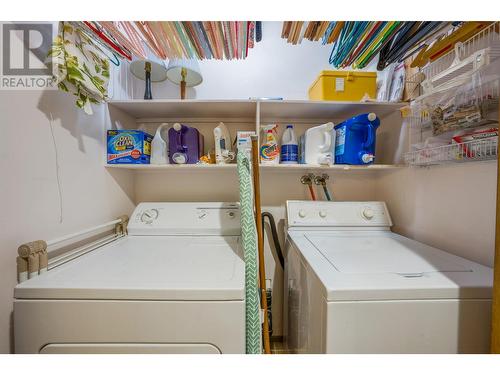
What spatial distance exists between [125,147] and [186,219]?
2.18ft

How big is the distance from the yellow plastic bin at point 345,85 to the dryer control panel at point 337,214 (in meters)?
0.80

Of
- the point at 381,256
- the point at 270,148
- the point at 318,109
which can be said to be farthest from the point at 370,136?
the point at 381,256

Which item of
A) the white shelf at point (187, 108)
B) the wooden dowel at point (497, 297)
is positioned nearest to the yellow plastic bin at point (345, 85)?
the white shelf at point (187, 108)

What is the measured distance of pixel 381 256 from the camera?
1.04 m

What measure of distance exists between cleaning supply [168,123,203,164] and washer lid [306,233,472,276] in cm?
101

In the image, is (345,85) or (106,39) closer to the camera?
(106,39)

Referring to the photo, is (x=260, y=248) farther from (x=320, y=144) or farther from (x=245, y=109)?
(x=245, y=109)

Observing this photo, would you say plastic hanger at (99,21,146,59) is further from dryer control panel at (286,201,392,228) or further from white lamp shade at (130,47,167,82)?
dryer control panel at (286,201,392,228)

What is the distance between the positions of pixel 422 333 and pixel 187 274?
91 centimetres

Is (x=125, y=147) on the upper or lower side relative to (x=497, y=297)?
upper

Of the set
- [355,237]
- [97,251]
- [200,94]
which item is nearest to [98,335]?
[97,251]

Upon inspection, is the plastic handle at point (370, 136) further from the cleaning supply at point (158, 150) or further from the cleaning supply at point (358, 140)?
the cleaning supply at point (158, 150)

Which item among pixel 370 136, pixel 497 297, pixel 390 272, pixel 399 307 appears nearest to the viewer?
pixel 497 297
